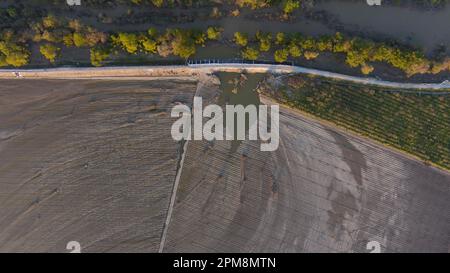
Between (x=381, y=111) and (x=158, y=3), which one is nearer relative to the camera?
(x=158, y=3)

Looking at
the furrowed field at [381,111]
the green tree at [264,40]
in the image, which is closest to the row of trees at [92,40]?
the green tree at [264,40]

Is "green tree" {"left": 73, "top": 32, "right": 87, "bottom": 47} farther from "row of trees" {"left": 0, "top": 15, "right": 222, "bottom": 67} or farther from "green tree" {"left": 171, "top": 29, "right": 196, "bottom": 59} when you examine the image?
"green tree" {"left": 171, "top": 29, "right": 196, "bottom": 59}

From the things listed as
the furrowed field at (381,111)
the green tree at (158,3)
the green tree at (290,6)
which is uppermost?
the green tree at (158,3)

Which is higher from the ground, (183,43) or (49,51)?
(183,43)

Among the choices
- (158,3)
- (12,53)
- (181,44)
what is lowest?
(12,53)

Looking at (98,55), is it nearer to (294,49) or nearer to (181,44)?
(181,44)

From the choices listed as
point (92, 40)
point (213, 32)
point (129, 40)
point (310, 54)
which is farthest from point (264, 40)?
point (92, 40)

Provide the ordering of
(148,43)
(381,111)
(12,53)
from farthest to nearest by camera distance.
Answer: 1. (381,111)
2. (12,53)
3. (148,43)

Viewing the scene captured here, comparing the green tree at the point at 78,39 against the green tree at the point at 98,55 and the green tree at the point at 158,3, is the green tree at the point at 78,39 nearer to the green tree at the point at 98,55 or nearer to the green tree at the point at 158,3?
the green tree at the point at 98,55

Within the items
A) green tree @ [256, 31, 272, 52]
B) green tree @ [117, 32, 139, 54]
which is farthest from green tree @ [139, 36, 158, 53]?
green tree @ [256, 31, 272, 52]
